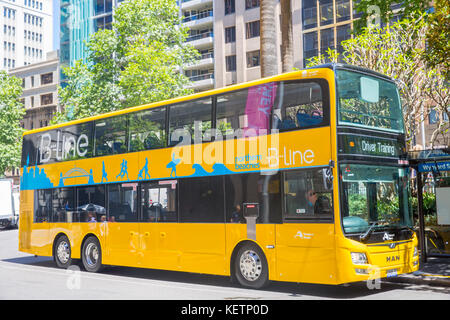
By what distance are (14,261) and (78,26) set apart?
193ft

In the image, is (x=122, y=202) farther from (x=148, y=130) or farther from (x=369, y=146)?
(x=369, y=146)

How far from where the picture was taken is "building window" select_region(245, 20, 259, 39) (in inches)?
2020

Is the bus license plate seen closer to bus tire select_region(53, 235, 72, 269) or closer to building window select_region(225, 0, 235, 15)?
bus tire select_region(53, 235, 72, 269)

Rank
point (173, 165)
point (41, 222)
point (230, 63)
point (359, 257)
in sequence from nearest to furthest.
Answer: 1. point (359, 257)
2. point (173, 165)
3. point (41, 222)
4. point (230, 63)

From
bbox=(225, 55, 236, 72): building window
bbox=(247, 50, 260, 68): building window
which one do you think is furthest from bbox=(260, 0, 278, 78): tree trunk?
bbox=(225, 55, 236, 72): building window

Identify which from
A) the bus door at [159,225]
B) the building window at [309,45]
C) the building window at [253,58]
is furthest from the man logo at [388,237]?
the building window at [253,58]

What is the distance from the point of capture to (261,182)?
1125 cm

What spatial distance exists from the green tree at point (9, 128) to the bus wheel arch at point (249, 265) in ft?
145

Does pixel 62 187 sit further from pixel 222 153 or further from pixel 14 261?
pixel 222 153

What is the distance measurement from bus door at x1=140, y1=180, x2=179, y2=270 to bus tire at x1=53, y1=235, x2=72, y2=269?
3.63 meters

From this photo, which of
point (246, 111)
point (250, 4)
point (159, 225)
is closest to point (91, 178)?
point (159, 225)

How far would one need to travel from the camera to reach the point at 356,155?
10.1 m

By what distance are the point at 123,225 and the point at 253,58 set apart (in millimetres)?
38778
